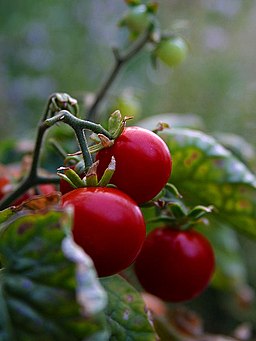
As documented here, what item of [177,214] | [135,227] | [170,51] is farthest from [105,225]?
[170,51]

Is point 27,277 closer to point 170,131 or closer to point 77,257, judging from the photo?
point 77,257

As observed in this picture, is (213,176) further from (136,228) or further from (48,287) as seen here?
(48,287)

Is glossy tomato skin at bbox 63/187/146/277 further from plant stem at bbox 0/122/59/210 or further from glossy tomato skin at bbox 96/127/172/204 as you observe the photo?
plant stem at bbox 0/122/59/210

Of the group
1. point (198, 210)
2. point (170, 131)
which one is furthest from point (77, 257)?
point (170, 131)

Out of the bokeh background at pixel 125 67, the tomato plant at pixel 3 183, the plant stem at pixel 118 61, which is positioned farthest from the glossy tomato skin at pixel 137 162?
the bokeh background at pixel 125 67

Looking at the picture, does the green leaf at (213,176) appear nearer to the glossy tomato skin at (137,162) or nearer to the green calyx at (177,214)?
the green calyx at (177,214)

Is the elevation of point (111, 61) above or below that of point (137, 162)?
below

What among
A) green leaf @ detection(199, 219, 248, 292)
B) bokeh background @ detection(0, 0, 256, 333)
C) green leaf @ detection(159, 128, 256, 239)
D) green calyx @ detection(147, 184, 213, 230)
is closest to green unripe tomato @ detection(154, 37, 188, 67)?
green leaf @ detection(159, 128, 256, 239)
